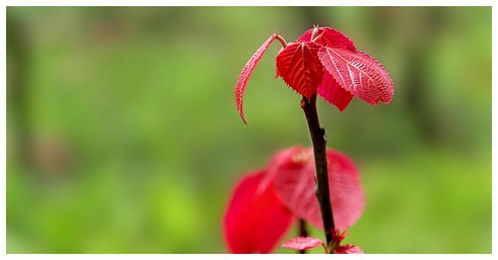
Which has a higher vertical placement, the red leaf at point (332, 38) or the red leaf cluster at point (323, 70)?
the red leaf at point (332, 38)

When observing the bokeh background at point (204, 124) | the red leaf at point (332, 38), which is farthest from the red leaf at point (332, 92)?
the bokeh background at point (204, 124)

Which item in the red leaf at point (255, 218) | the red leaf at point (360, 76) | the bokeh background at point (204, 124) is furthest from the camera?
the bokeh background at point (204, 124)

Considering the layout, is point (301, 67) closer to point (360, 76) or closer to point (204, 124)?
point (360, 76)

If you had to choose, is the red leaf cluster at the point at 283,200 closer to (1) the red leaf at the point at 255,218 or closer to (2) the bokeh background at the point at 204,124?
(1) the red leaf at the point at 255,218

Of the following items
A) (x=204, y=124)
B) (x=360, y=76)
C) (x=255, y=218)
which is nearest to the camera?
(x=360, y=76)

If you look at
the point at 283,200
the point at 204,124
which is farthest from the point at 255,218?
the point at 204,124

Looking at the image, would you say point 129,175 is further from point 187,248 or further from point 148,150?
point 187,248

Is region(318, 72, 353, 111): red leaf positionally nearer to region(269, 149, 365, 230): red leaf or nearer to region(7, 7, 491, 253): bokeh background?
region(269, 149, 365, 230): red leaf
